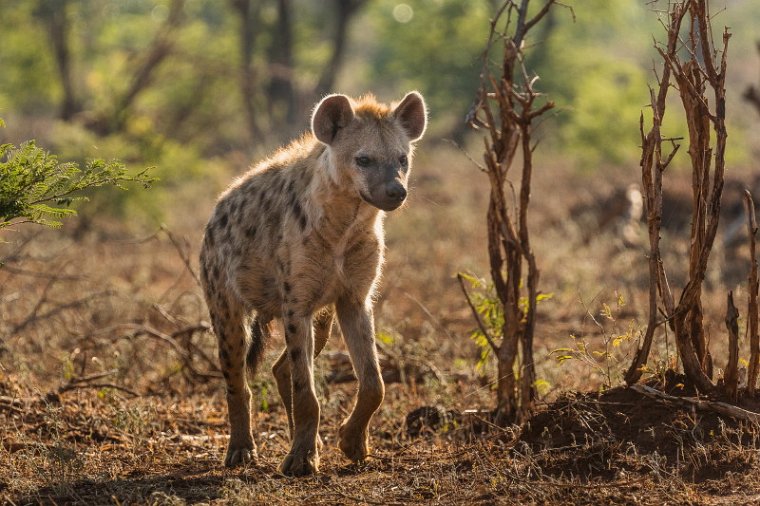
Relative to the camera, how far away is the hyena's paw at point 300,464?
417cm

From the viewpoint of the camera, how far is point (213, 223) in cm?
507

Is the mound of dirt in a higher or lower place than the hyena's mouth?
lower

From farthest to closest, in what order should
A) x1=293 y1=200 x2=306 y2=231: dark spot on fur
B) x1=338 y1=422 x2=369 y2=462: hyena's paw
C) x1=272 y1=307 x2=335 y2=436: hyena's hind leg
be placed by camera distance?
x1=272 y1=307 x2=335 y2=436: hyena's hind leg, x1=293 y1=200 x2=306 y2=231: dark spot on fur, x1=338 y1=422 x2=369 y2=462: hyena's paw

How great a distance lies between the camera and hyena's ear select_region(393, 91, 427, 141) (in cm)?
470

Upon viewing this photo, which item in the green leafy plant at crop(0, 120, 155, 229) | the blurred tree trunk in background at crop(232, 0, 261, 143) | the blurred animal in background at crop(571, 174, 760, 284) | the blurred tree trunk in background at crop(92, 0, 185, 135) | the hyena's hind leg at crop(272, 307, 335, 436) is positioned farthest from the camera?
the blurred tree trunk in background at crop(232, 0, 261, 143)

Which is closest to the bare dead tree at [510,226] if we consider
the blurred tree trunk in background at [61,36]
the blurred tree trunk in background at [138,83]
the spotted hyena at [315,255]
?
the spotted hyena at [315,255]

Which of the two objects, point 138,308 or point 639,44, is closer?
point 138,308

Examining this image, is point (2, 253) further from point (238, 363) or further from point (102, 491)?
point (102, 491)

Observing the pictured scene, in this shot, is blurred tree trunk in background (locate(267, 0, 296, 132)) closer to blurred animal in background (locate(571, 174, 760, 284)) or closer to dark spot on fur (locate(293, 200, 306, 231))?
blurred animal in background (locate(571, 174, 760, 284))

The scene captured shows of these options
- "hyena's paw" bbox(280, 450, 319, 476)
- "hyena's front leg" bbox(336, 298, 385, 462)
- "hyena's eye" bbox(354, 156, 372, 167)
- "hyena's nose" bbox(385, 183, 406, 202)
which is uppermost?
"hyena's eye" bbox(354, 156, 372, 167)

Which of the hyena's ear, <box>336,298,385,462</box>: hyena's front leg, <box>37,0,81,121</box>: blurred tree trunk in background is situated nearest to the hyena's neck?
<box>336,298,385,462</box>: hyena's front leg

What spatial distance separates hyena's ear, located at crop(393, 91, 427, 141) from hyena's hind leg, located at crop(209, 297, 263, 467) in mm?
1088

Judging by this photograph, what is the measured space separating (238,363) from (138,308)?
307 centimetres

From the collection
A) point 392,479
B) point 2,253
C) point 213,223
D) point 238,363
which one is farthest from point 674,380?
point 2,253
